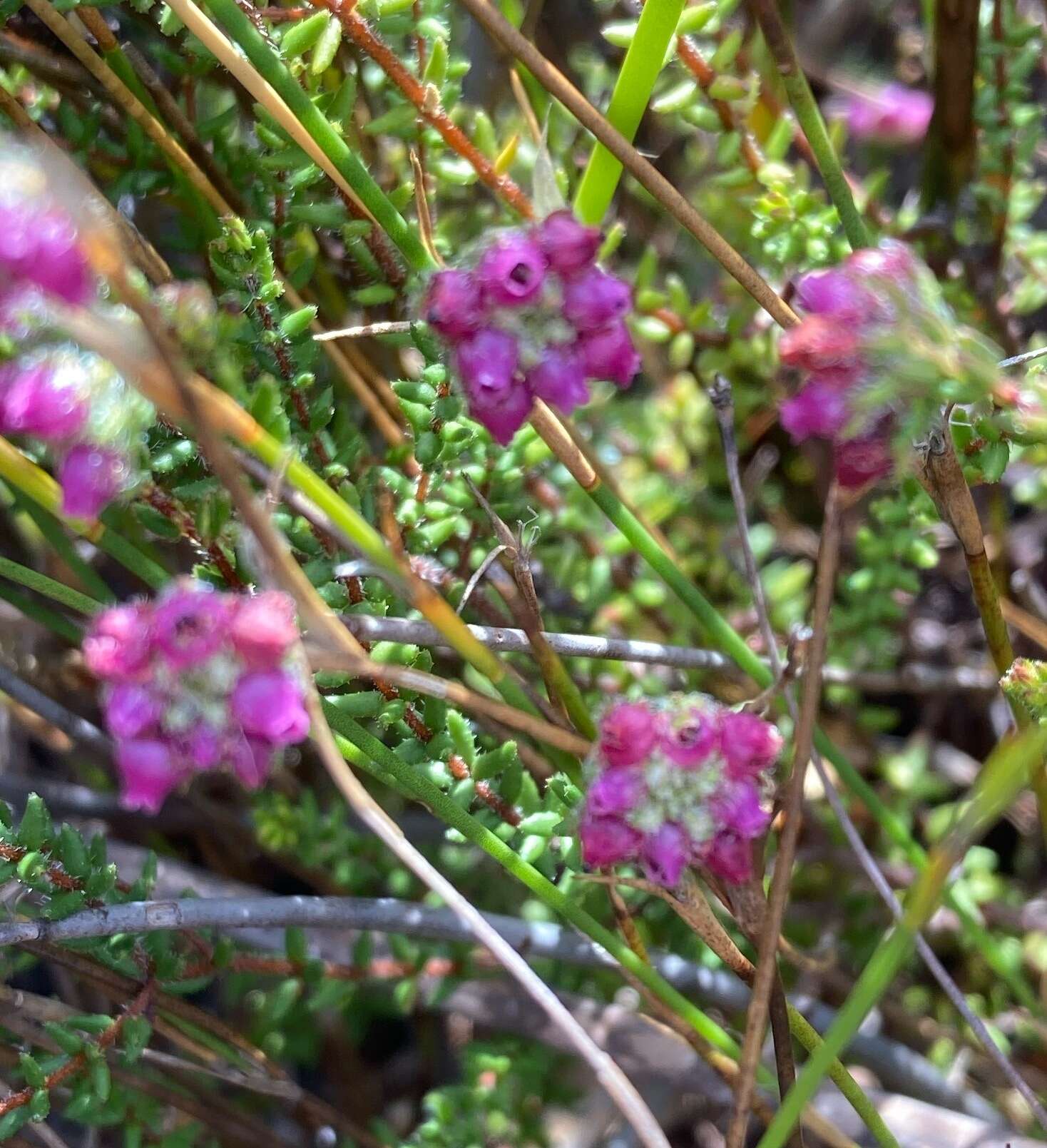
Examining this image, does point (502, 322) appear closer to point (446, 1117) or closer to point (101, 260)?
point (101, 260)

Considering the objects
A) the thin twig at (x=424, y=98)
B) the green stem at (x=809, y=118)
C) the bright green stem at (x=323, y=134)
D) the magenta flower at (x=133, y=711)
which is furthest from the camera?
the green stem at (x=809, y=118)

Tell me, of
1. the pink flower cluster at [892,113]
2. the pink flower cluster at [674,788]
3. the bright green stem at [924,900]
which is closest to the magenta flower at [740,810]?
the pink flower cluster at [674,788]

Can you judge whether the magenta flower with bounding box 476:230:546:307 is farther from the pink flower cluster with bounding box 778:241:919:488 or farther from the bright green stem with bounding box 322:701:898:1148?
the bright green stem with bounding box 322:701:898:1148

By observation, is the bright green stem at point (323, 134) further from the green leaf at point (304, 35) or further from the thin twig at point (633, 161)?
the thin twig at point (633, 161)

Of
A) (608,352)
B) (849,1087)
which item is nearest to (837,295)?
(608,352)

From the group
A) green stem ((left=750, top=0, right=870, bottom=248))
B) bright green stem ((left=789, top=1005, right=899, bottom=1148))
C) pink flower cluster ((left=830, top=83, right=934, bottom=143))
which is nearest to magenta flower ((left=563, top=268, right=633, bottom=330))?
green stem ((left=750, top=0, right=870, bottom=248))

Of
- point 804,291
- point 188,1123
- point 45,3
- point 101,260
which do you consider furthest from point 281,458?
point 188,1123

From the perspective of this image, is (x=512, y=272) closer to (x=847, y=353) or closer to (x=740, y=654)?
(x=847, y=353)
